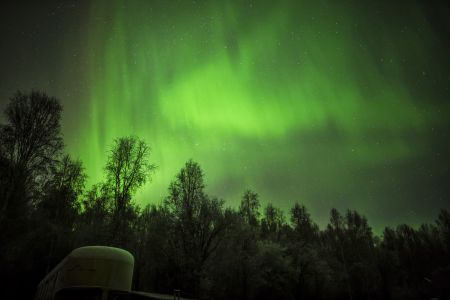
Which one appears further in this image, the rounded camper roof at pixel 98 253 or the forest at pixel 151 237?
the forest at pixel 151 237

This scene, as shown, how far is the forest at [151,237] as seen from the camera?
747 inches

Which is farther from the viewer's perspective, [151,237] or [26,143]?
[151,237]

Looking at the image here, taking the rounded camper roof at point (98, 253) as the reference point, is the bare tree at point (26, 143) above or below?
above

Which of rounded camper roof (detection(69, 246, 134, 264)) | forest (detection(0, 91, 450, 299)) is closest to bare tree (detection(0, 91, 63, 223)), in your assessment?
forest (detection(0, 91, 450, 299))

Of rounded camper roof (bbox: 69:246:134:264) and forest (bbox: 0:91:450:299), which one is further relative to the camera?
forest (bbox: 0:91:450:299)

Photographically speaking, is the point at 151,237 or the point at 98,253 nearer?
the point at 98,253

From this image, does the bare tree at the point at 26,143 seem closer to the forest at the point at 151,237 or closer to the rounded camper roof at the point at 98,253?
the forest at the point at 151,237

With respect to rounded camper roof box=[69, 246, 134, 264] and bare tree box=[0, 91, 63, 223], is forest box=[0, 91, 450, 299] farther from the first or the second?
rounded camper roof box=[69, 246, 134, 264]

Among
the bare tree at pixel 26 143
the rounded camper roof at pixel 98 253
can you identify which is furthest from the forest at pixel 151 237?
the rounded camper roof at pixel 98 253

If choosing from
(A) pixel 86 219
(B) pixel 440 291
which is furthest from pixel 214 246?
(B) pixel 440 291

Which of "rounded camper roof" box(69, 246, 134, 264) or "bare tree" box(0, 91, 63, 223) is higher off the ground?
"bare tree" box(0, 91, 63, 223)

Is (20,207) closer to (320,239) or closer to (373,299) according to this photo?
(373,299)

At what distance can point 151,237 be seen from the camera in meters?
27.0

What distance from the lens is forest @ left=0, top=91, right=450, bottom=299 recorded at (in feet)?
62.3
